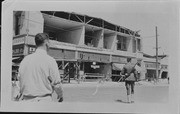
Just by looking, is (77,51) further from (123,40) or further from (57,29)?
(123,40)

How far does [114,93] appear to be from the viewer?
312 centimetres

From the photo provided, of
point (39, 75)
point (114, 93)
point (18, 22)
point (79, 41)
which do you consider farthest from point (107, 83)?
point (18, 22)

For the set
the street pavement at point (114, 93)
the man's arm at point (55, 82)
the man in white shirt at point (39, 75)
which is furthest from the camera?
the street pavement at point (114, 93)

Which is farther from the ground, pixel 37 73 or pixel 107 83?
pixel 37 73

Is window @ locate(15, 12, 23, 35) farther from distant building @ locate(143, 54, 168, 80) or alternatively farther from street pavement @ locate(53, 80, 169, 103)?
distant building @ locate(143, 54, 168, 80)

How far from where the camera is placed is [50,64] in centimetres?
260

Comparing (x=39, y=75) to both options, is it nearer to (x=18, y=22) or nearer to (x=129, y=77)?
(x=18, y=22)

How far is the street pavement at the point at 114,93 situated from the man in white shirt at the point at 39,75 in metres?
0.51

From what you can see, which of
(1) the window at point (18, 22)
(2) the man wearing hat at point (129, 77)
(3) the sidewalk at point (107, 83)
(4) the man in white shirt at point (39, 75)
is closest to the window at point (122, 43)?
(2) the man wearing hat at point (129, 77)

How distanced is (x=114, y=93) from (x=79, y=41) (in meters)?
0.90

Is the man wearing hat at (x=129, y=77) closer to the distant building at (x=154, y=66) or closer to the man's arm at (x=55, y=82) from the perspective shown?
the distant building at (x=154, y=66)

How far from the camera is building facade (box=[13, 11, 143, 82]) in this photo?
3.14m

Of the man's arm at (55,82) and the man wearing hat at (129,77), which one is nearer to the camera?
the man's arm at (55,82)

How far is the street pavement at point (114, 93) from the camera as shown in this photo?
3084 millimetres
